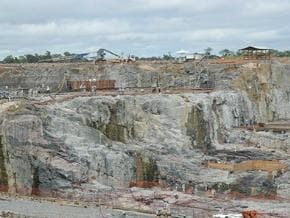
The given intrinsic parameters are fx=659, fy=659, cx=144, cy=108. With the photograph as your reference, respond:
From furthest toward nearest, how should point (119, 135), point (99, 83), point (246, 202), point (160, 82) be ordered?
1. point (160, 82)
2. point (99, 83)
3. point (119, 135)
4. point (246, 202)

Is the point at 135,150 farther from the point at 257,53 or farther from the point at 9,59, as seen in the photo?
the point at 9,59

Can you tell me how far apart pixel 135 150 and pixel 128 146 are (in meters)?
1.21

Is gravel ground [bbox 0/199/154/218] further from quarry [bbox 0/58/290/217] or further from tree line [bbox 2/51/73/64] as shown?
tree line [bbox 2/51/73/64]

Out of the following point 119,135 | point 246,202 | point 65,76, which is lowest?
point 246,202

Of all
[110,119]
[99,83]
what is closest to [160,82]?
[99,83]

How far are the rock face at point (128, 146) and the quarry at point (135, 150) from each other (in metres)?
0.07

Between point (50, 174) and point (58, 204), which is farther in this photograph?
point (50, 174)

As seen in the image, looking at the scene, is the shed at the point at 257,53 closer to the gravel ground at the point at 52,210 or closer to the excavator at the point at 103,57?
the excavator at the point at 103,57

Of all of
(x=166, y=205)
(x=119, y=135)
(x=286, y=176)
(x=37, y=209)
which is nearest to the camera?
(x=37, y=209)

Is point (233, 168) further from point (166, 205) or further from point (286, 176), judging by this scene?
point (166, 205)

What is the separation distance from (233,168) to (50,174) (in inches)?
546

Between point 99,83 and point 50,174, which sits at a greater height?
point 99,83

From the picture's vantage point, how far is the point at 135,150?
4728 cm

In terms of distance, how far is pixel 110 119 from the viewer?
51.8m
